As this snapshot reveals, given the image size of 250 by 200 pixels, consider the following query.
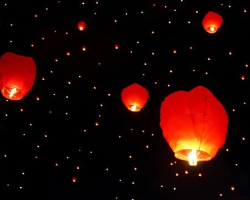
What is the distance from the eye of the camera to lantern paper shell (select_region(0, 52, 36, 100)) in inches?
102

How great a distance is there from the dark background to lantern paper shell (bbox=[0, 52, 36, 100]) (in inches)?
44.8

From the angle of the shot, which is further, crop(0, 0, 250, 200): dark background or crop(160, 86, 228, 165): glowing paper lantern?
crop(0, 0, 250, 200): dark background

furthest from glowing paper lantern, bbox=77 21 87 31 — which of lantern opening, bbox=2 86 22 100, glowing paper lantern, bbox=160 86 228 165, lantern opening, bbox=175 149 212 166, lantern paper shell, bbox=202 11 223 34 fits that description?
lantern opening, bbox=175 149 212 166

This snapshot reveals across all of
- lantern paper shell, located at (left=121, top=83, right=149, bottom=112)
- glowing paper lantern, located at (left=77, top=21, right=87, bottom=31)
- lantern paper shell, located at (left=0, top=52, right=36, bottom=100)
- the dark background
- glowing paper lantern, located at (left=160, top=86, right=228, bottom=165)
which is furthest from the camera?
glowing paper lantern, located at (left=77, top=21, right=87, bottom=31)

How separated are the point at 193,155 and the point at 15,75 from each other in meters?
1.21

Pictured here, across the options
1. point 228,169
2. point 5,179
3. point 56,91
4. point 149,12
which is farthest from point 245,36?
point 5,179

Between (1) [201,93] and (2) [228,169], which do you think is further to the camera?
(2) [228,169]

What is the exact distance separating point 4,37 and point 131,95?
54.6 inches

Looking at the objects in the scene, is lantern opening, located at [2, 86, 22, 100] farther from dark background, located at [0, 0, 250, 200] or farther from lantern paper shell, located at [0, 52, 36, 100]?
dark background, located at [0, 0, 250, 200]

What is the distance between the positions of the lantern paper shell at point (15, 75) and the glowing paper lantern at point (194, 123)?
1.00 metres

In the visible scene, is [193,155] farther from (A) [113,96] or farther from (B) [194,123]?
(A) [113,96]

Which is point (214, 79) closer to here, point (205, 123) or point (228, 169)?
point (228, 169)

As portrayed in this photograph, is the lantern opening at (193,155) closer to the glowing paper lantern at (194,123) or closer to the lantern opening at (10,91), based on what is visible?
the glowing paper lantern at (194,123)

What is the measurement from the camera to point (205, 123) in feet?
6.61
